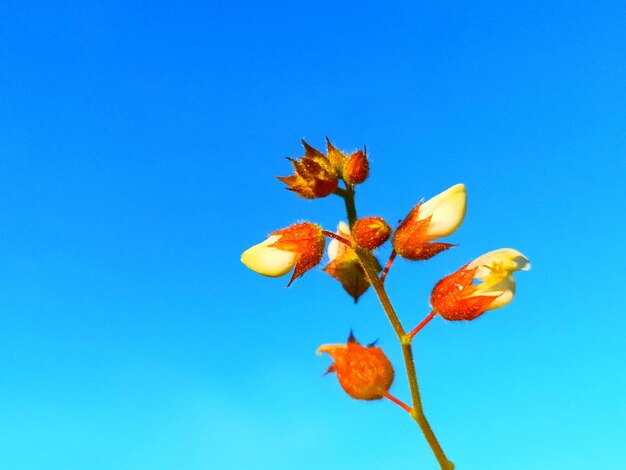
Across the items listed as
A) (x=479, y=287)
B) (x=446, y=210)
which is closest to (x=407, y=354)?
(x=479, y=287)

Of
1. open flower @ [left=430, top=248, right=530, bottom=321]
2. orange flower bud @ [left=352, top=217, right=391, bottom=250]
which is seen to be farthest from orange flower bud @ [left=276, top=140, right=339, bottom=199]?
open flower @ [left=430, top=248, right=530, bottom=321]

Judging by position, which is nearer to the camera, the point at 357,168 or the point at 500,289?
the point at 357,168

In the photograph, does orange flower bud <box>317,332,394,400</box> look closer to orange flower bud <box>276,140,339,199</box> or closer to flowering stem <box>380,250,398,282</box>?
flowering stem <box>380,250,398,282</box>

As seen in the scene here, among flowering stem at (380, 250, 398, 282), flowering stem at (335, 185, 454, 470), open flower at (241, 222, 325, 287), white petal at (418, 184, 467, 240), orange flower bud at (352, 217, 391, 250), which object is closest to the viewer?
flowering stem at (335, 185, 454, 470)

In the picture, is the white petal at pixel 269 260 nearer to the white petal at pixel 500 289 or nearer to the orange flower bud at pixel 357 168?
the orange flower bud at pixel 357 168

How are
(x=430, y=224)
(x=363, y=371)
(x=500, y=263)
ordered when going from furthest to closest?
(x=500, y=263) < (x=430, y=224) < (x=363, y=371)

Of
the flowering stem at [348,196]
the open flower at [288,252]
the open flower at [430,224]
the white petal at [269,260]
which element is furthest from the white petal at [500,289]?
the white petal at [269,260]

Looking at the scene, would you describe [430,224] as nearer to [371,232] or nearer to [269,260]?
[371,232]
